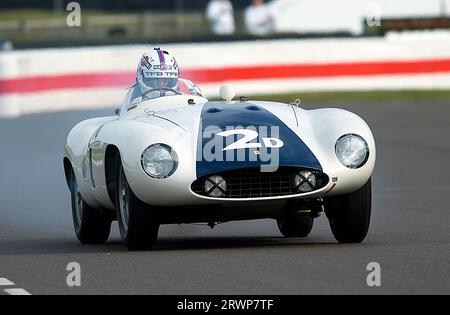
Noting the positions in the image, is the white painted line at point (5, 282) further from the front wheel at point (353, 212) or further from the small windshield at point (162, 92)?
the small windshield at point (162, 92)

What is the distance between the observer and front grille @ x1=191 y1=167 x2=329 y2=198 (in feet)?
29.3

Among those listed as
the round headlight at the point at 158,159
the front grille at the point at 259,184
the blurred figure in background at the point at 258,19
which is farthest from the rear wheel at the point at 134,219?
the blurred figure in background at the point at 258,19

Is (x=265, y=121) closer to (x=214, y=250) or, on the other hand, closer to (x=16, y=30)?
(x=214, y=250)

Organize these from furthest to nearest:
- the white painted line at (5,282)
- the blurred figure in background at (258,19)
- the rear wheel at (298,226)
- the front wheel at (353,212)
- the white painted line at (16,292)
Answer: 1. the blurred figure in background at (258,19)
2. the rear wheel at (298,226)
3. the front wheel at (353,212)
4. the white painted line at (5,282)
5. the white painted line at (16,292)

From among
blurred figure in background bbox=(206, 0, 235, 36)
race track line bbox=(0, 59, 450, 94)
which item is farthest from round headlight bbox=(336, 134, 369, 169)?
blurred figure in background bbox=(206, 0, 235, 36)

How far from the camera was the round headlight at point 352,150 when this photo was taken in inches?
358

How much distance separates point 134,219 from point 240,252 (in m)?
0.69

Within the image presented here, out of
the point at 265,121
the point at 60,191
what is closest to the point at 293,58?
the point at 60,191

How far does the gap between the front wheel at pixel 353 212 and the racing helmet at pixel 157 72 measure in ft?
6.69

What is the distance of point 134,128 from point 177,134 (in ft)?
1.06

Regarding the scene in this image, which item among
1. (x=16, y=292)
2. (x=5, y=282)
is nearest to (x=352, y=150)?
(x=5, y=282)

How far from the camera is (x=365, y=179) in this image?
911cm

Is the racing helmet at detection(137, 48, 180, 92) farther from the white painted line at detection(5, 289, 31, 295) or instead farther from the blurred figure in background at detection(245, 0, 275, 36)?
the blurred figure in background at detection(245, 0, 275, 36)
